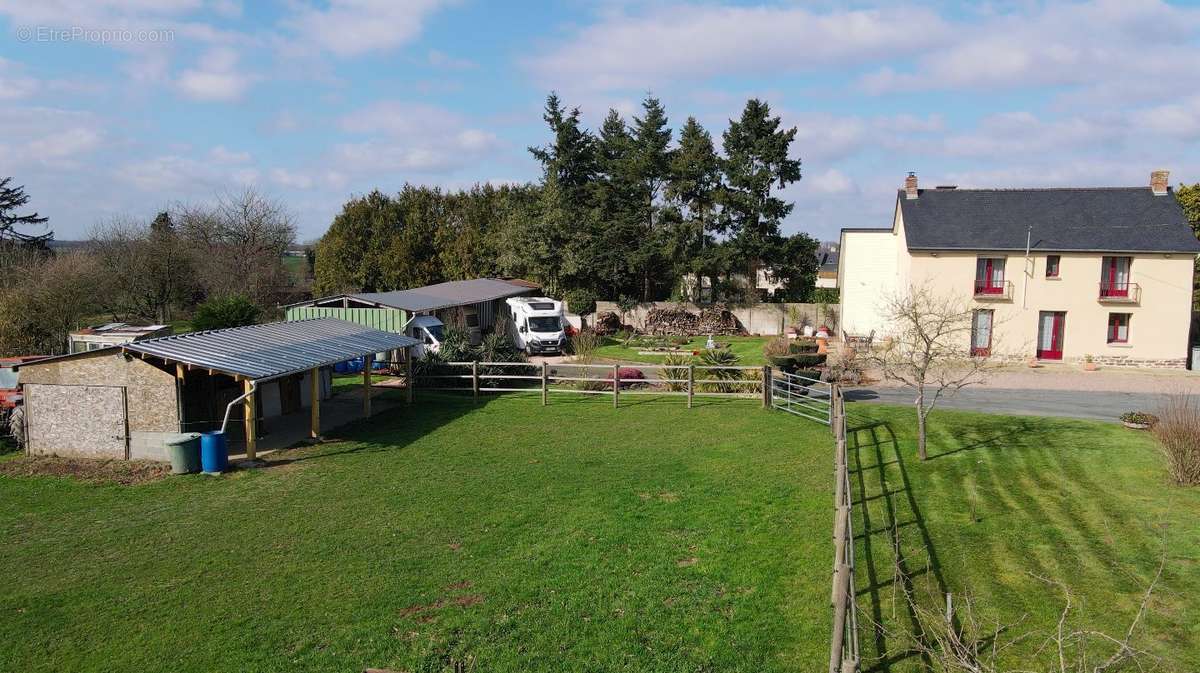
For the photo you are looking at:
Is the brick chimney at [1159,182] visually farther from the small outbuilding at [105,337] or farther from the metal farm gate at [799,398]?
the small outbuilding at [105,337]

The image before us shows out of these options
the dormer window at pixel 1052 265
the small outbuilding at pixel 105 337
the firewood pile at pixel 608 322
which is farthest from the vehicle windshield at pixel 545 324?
the dormer window at pixel 1052 265

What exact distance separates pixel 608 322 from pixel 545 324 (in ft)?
32.9

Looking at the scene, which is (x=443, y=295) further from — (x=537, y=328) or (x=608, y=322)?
→ (x=608, y=322)

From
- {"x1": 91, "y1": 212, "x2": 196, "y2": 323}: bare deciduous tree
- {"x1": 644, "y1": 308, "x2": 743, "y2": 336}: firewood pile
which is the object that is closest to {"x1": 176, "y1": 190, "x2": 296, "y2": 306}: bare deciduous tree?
{"x1": 91, "y1": 212, "x2": 196, "y2": 323}: bare deciduous tree

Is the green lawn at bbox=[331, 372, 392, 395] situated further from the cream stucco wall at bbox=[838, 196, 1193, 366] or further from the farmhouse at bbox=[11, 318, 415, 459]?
the cream stucco wall at bbox=[838, 196, 1193, 366]

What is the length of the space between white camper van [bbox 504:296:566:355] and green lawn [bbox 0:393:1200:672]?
15.8m

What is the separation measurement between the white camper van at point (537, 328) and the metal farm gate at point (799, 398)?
1337cm

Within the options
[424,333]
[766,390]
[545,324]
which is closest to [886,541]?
[766,390]

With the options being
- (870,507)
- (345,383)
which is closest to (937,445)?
(870,507)

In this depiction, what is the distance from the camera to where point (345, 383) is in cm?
2503

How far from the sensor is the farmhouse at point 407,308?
2673 cm

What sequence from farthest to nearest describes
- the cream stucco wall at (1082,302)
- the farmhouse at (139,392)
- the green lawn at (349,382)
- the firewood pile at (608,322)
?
1. the firewood pile at (608,322)
2. the cream stucco wall at (1082,302)
3. the green lawn at (349,382)
4. the farmhouse at (139,392)

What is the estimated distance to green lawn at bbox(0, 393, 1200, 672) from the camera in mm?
7570

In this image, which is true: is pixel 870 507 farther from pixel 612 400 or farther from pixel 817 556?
pixel 612 400
